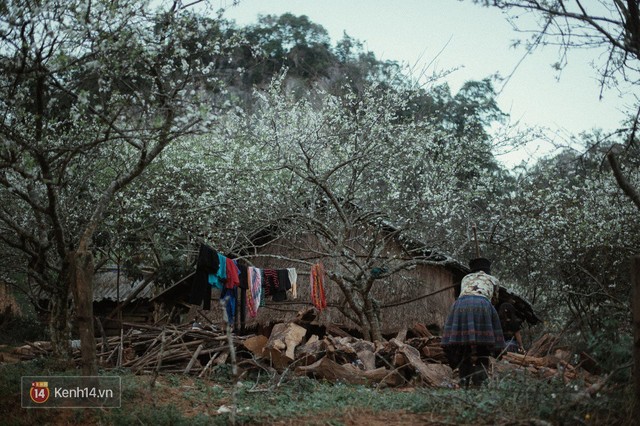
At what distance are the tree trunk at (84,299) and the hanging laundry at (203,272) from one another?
3005mm

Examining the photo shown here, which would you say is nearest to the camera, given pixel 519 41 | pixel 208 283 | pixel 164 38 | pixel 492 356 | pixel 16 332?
pixel 519 41

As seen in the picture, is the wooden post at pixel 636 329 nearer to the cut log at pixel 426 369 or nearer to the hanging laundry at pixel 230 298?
the cut log at pixel 426 369

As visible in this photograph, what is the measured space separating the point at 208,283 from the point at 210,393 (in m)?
2.47

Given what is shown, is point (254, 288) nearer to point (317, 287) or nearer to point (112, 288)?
point (317, 287)

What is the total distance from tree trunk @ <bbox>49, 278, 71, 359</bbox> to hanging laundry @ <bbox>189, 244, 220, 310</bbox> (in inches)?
73.8

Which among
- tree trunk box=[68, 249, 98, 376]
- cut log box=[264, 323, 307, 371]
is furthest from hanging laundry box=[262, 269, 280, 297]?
tree trunk box=[68, 249, 98, 376]

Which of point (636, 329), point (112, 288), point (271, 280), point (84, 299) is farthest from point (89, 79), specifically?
point (112, 288)

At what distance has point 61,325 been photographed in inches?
419

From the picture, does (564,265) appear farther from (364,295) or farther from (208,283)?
(208,283)

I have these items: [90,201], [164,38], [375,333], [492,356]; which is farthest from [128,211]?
[492,356]

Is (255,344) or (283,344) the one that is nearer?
(283,344)

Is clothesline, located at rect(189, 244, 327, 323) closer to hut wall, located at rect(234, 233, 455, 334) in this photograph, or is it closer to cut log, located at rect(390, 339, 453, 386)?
hut wall, located at rect(234, 233, 455, 334)

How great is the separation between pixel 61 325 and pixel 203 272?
2278 mm

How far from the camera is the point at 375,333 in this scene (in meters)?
13.6
